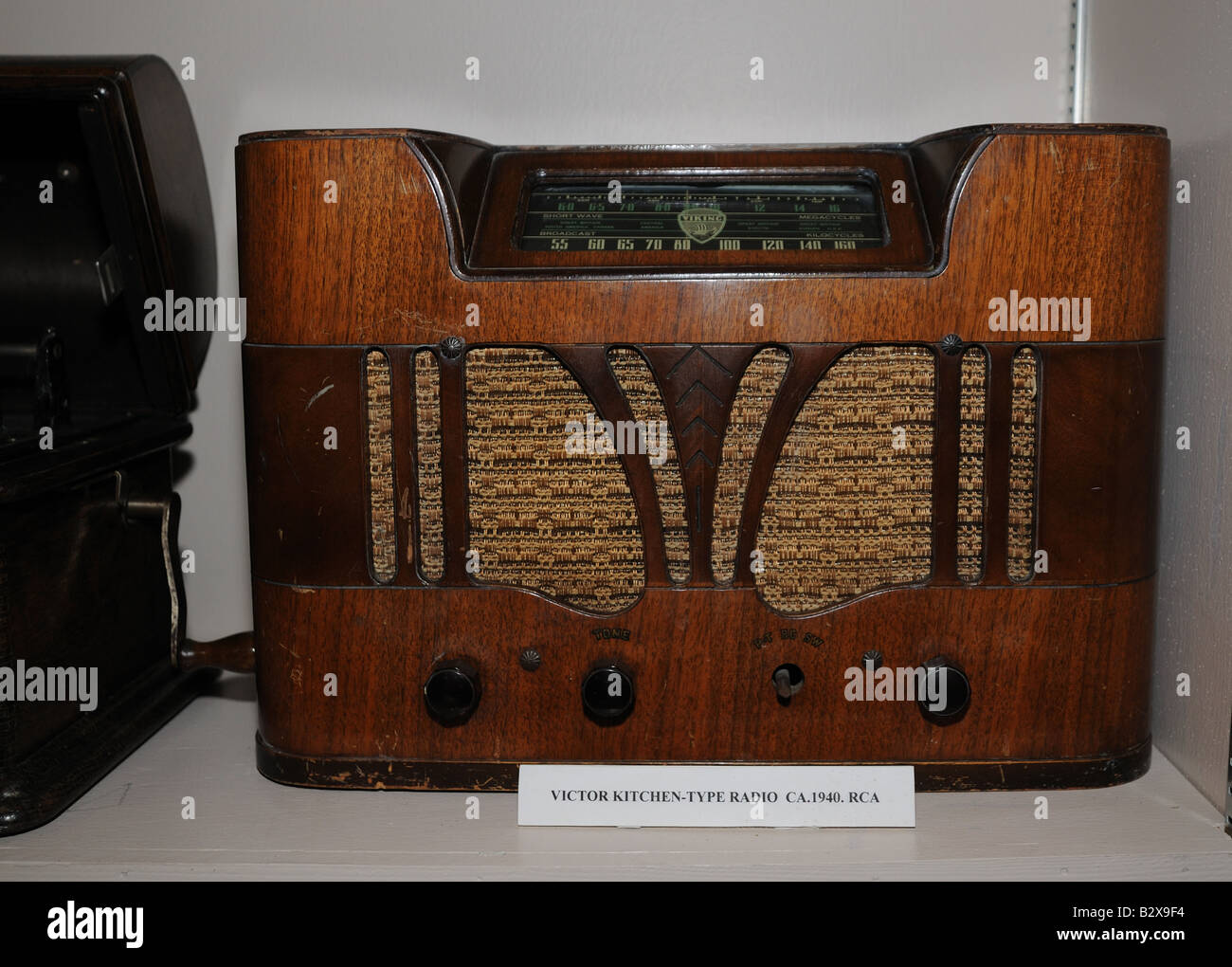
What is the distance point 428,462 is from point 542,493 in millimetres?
103

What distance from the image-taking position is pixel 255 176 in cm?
97

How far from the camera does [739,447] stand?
0.99m

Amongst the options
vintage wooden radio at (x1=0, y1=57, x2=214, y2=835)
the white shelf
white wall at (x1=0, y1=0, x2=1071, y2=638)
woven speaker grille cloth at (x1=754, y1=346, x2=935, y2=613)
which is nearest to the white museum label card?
the white shelf

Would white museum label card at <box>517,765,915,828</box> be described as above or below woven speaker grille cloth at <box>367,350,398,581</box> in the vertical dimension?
below

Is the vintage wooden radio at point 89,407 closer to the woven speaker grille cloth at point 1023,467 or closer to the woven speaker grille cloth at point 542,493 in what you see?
the woven speaker grille cloth at point 542,493

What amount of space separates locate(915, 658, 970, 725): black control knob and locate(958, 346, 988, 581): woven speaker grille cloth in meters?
0.08

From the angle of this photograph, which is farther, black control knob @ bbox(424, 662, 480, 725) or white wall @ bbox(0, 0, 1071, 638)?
white wall @ bbox(0, 0, 1071, 638)

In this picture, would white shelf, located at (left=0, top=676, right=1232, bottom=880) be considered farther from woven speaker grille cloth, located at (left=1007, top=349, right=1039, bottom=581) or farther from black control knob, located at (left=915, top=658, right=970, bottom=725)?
woven speaker grille cloth, located at (left=1007, top=349, right=1039, bottom=581)

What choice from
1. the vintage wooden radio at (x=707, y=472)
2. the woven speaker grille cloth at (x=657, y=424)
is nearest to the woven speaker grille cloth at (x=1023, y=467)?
the vintage wooden radio at (x=707, y=472)

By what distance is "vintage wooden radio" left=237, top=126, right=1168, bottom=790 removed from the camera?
962 mm

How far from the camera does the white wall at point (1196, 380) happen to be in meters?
1.04

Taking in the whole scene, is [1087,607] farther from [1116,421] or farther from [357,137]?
[357,137]

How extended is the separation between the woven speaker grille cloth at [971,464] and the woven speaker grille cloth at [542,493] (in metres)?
0.28
